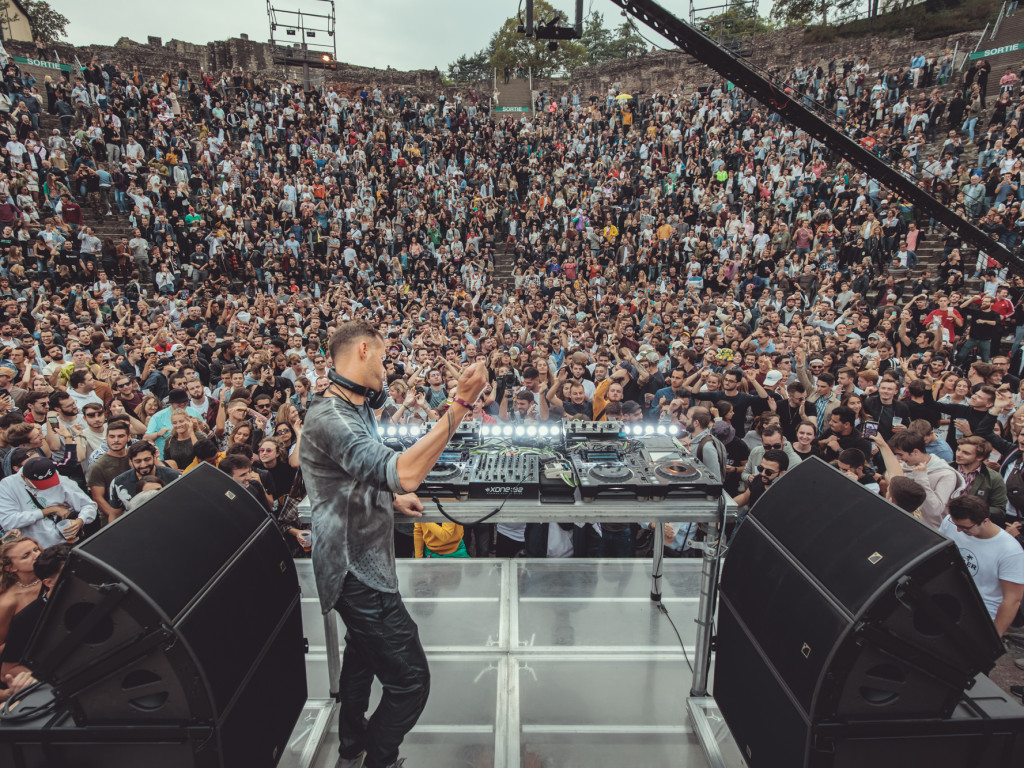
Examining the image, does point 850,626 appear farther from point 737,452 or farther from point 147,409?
point 147,409

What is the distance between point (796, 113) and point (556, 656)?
9.31 meters

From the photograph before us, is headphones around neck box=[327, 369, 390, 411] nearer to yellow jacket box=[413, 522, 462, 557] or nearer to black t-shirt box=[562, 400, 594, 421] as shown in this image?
yellow jacket box=[413, 522, 462, 557]

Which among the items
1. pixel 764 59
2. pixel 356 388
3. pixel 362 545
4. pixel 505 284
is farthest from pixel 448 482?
pixel 764 59

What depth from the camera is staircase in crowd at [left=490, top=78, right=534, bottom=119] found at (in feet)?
84.5

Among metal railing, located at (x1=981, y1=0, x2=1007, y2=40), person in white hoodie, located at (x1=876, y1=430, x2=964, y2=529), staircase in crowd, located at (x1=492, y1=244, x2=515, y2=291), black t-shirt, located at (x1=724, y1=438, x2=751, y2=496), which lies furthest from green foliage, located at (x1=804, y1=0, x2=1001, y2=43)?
person in white hoodie, located at (x1=876, y1=430, x2=964, y2=529)

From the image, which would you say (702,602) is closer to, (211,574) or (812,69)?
(211,574)

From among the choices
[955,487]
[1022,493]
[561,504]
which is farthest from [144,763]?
[1022,493]

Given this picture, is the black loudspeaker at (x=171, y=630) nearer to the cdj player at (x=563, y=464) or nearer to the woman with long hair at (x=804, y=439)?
the cdj player at (x=563, y=464)

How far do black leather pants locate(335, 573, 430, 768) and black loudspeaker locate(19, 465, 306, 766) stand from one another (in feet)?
1.04

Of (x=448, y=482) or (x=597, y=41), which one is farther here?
(x=597, y=41)

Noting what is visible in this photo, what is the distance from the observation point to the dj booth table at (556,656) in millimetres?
2354

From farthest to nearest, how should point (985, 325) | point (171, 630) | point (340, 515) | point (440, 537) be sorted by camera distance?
point (985, 325) < point (440, 537) < point (340, 515) < point (171, 630)

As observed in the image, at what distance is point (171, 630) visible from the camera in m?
1.54

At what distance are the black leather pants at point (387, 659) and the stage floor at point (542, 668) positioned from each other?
32cm
